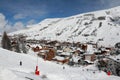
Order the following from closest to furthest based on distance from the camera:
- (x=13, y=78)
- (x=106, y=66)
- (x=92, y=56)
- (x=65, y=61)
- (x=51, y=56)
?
(x=13, y=78)
(x=106, y=66)
(x=65, y=61)
(x=51, y=56)
(x=92, y=56)

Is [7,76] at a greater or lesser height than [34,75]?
greater

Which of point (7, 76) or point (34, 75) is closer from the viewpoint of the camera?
point (7, 76)

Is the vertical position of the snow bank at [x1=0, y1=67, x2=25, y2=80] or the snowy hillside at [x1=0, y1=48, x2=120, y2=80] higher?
the snow bank at [x1=0, y1=67, x2=25, y2=80]

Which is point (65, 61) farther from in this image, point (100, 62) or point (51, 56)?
point (100, 62)

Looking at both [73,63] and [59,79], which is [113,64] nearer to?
[73,63]

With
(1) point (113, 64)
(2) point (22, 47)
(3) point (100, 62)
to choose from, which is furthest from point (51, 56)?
(1) point (113, 64)

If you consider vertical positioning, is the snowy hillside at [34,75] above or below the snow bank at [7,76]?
below

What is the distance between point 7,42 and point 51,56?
23.4m

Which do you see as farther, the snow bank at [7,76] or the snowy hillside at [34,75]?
the snowy hillside at [34,75]

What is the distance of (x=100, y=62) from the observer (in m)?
54.1

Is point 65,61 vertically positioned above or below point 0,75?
below

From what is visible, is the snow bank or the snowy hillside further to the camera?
the snowy hillside

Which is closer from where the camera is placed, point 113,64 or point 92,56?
point 113,64

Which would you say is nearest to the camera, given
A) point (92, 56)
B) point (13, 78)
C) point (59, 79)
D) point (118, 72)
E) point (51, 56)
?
point (13, 78)
